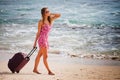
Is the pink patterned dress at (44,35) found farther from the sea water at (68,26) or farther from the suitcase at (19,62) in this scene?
the sea water at (68,26)

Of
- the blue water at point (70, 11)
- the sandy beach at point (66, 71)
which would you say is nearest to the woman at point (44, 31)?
the sandy beach at point (66, 71)

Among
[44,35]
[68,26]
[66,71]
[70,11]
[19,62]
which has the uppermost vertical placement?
[70,11]

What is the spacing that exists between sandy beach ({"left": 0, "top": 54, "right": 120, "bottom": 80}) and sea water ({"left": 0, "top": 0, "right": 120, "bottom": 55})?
26.0 inches

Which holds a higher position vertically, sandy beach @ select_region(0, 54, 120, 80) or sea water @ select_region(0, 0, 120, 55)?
sea water @ select_region(0, 0, 120, 55)

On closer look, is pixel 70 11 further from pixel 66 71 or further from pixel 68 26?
pixel 66 71

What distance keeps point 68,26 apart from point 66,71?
223cm

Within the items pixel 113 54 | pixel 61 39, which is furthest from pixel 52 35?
pixel 113 54

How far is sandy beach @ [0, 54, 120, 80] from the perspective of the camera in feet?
16.8

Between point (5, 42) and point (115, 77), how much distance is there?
8.03ft

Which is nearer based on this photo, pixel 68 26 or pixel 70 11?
pixel 68 26

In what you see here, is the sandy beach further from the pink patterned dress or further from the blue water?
the blue water

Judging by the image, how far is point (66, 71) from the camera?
5441 mm

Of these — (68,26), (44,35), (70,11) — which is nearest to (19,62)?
(44,35)

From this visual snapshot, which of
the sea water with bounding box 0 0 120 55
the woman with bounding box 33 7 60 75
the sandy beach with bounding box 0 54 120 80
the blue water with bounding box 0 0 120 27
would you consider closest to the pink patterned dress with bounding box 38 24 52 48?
the woman with bounding box 33 7 60 75
